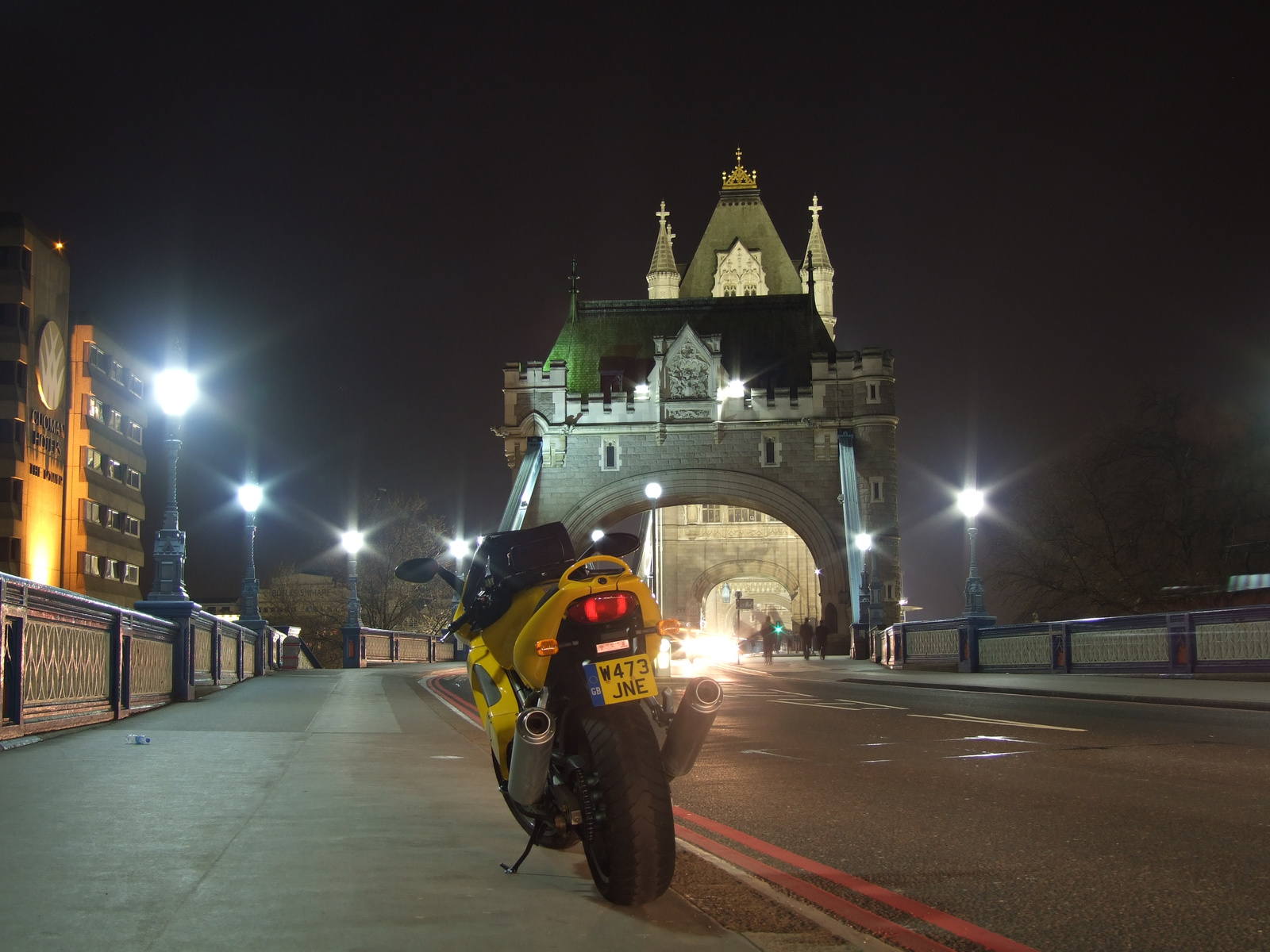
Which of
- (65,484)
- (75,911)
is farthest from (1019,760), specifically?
(65,484)

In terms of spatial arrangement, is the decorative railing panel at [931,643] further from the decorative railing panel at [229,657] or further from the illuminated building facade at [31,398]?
the illuminated building facade at [31,398]

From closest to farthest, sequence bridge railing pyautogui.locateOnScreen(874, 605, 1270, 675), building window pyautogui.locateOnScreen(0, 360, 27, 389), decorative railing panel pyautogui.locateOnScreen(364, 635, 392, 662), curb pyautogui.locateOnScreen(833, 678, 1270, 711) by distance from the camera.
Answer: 1. curb pyautogui.locateOnScreen(833, 678, 1270, 711)
2. bridge railing pyautogui.locateOnScreen(874, 605, 1270, 675)
3. decorative railing panel pyautogui.locateOnScreen(364, 635, 392, 662)
4. building window pyautogui.locateOnScreen(0, 360, 27, 389)

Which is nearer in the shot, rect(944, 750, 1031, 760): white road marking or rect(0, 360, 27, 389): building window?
rect(944, 750, 1031, 760): white road marking

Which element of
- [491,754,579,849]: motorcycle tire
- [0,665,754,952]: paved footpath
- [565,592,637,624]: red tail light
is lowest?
[0,665,754,952]: paved footpath

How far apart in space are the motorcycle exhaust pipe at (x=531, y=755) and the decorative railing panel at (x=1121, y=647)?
1647 centimetres

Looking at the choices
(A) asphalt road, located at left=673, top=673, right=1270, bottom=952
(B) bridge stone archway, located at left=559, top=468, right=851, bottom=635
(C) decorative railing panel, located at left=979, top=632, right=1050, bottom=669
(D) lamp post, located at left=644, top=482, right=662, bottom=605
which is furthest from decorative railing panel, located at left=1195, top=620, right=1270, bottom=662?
(B) bridge stone archway, located at left=559, top=468, right=851, bottom=635

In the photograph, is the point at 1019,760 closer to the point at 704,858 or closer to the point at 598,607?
the point at 704,858

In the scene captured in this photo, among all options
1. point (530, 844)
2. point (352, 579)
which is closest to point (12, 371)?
point (352, 579)

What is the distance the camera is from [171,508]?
568 inches

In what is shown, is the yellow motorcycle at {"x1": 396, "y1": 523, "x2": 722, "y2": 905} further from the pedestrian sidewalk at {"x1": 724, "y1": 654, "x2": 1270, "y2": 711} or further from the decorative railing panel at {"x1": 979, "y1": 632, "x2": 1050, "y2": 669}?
the decorative railing panel at {"x1": 979, "y1": 632, "x2": 1050, "y2": 669}

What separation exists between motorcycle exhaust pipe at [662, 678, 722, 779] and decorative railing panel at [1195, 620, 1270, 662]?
46.7ft

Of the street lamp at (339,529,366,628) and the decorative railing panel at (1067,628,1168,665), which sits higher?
the street lamp at (339,529,366,628)

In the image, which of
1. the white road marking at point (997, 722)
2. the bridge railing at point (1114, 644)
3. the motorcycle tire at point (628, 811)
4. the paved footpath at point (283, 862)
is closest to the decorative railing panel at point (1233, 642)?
the bridge railing at point (1114, 644)

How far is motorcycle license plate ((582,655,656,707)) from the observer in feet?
12.6
